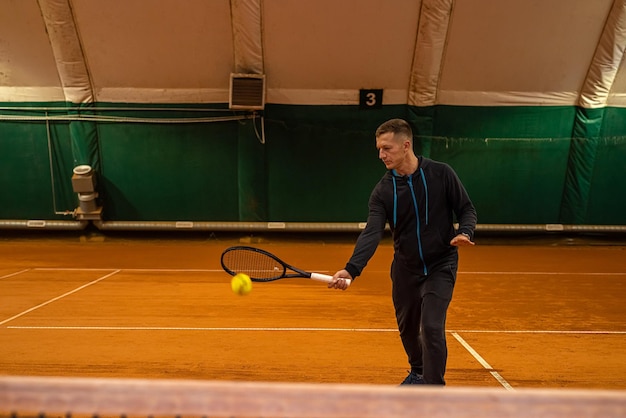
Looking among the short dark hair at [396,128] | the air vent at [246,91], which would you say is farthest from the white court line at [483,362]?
the air vent at [246,91]

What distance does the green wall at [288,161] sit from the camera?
9797 millimetres

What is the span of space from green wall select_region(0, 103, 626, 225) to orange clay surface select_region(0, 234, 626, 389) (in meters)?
2.08

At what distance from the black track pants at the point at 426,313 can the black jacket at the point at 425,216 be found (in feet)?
0.28

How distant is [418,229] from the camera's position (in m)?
2.96

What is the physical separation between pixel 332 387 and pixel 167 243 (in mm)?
9491

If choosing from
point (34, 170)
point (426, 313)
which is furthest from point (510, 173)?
point (34, 170)

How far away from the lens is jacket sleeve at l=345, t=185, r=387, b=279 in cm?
289

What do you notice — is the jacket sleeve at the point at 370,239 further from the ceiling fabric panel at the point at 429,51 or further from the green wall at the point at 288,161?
the green wall at the point at 288,161

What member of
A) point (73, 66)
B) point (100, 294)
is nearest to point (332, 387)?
point (100, 294)

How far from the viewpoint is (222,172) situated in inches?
395

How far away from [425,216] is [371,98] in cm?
716

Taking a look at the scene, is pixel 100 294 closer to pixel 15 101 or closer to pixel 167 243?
pixel 167 243

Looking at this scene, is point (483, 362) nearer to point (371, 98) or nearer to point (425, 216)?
point (425, 216)

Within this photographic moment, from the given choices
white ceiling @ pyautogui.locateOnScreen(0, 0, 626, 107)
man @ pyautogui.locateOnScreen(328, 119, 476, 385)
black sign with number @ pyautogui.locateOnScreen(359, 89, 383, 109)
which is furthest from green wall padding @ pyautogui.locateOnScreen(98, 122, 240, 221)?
man @ pyautogui.locateOnScreen(328, 119, 476, 385)
